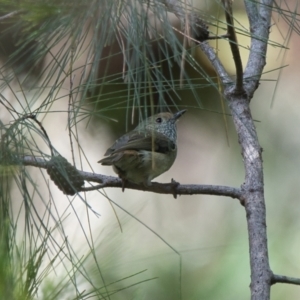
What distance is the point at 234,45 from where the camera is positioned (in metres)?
1.92

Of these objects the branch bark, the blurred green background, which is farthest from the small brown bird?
the branch bark

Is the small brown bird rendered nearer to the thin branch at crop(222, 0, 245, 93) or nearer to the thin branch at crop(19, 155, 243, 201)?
the thin branch at crop(19, 155, 243, 201)

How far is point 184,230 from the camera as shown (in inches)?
151

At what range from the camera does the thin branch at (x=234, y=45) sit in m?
1.59

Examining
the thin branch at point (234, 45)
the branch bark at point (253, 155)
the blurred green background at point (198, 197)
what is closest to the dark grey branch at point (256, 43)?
the branch bark at point (253, 155)

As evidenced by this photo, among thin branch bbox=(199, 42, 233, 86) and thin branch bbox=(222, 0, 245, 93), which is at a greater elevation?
thin branch bbox=(199, 42, 233, 86)

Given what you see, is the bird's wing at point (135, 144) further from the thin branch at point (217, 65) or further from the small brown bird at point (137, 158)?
the thin branch at point (217, 65)

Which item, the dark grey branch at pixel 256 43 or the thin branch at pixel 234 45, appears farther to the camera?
the dark grey branch at pixel 256 43

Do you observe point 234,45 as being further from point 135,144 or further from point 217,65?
point 135,144

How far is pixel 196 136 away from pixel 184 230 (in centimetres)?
63

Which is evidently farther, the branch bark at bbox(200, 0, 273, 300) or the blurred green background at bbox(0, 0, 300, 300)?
the blurred green background at bbox(0, 0, 300, 300)

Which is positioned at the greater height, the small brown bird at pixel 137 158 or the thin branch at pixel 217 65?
the thin branch at pixel 217 65

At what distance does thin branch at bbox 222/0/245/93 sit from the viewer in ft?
5.21

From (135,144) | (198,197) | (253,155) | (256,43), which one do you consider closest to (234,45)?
(253,155)
